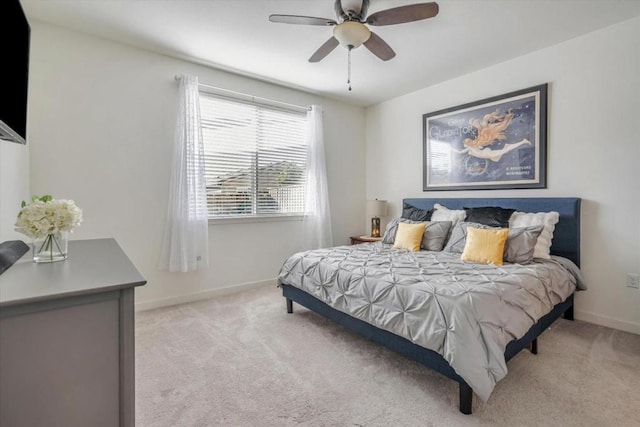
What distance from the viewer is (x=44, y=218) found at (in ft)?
4.18

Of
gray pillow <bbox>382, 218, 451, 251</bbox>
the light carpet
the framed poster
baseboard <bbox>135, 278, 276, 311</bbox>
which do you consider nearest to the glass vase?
the light carpet

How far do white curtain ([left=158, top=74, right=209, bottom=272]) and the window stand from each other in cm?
19

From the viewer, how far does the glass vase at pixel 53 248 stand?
4.20 feet

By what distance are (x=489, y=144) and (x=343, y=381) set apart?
306 centimetres

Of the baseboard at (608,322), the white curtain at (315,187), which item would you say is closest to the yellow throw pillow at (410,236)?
the white curtain at (315,187)

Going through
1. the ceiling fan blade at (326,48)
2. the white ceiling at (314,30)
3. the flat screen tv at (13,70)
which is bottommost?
the flat screen tv at (13,70)

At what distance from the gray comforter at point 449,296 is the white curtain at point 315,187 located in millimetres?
1379

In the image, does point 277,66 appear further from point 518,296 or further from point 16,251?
point 518,296

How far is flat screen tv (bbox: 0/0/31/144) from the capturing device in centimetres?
125

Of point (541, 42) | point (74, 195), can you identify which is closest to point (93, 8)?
point (74, 195)

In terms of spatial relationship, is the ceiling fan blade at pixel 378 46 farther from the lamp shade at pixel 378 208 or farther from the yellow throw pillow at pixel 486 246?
the lamp shade at pixel 378 208

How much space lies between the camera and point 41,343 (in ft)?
2.85

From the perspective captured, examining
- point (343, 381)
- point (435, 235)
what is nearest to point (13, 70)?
point (343, 381)

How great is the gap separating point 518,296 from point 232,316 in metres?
2.44
